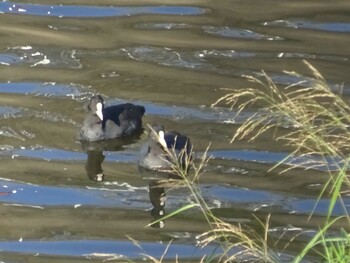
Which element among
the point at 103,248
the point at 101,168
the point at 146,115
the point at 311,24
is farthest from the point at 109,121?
the point at 311,24

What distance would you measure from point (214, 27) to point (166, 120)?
3.04 m

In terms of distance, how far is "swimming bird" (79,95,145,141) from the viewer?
1031cm

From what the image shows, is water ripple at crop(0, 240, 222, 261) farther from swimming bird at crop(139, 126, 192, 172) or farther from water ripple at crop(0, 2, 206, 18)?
water ripple at crop(0, 2, 206, 18)

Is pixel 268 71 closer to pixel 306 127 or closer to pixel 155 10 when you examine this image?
pixel 155 10

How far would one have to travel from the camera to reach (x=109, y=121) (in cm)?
1067

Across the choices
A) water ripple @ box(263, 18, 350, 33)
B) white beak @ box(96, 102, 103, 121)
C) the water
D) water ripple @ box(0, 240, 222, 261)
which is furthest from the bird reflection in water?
water ripple @ box(263, 18, 350, 33)

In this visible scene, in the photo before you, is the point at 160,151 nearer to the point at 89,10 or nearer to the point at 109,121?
the point at 109,121

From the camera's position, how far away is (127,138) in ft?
35.2

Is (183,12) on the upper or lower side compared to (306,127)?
lower

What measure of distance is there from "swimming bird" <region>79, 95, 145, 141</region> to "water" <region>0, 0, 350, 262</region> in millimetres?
132

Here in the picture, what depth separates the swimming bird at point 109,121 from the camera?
10.3 m

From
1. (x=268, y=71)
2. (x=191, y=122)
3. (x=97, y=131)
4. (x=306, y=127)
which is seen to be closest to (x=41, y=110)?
(x=97, y=131)

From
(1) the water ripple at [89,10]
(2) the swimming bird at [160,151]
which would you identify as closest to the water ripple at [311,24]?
(1) the water ripple at [89,10]

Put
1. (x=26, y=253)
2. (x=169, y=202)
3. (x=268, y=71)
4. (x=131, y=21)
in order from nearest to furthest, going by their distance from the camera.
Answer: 1. (x=26, y=253)
2. (x=169, y=202)
3. (x=268, y=71)
4. (x=131, y=21)
